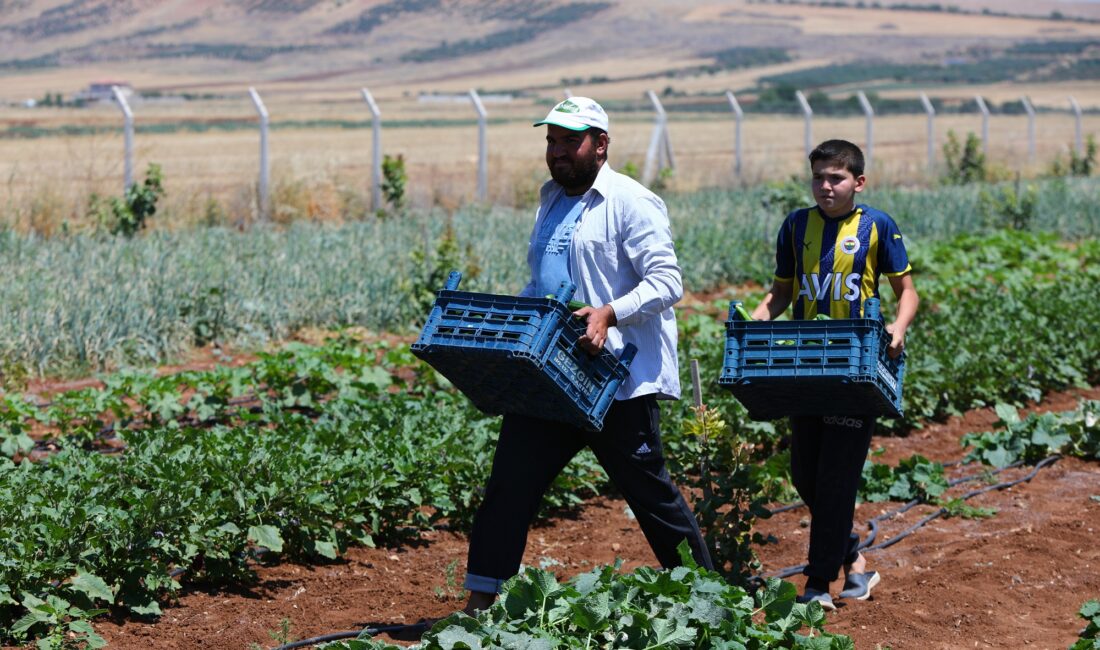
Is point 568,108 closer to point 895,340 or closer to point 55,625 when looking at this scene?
point 895,340

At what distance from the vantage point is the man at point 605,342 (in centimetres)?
421

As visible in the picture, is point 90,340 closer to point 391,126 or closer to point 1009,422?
point 1009,422

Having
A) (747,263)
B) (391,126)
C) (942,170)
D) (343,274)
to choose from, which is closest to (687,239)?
(747,263)

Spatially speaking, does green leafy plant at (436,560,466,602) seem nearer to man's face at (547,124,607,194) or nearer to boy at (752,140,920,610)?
boy at (752,140,920,610)

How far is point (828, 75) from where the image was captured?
94250mm

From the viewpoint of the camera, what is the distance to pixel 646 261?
13.8 ft

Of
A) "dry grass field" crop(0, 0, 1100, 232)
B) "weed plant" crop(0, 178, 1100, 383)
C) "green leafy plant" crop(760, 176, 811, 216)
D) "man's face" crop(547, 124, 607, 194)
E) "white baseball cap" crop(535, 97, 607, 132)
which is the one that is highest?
"white baseball cap" crop(535, 97, 607, 132)

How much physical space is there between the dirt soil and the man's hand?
1.27 metres

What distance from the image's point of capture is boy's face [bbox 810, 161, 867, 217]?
4.63 m

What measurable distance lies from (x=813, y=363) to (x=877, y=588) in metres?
1.20

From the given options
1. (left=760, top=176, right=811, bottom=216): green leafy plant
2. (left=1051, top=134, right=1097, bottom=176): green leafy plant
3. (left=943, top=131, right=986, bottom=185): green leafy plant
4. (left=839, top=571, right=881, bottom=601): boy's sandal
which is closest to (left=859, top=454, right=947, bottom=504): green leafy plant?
(left=839, top=571, right=881, bottom=601): boy's sandal

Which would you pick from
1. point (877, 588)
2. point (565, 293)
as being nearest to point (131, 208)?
point (877, 588)

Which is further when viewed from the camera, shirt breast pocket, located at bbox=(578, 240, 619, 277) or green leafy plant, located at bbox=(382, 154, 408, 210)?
green leafy plant, located at bbox=(382, 154, 408, 210)

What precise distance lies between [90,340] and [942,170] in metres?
19.8
